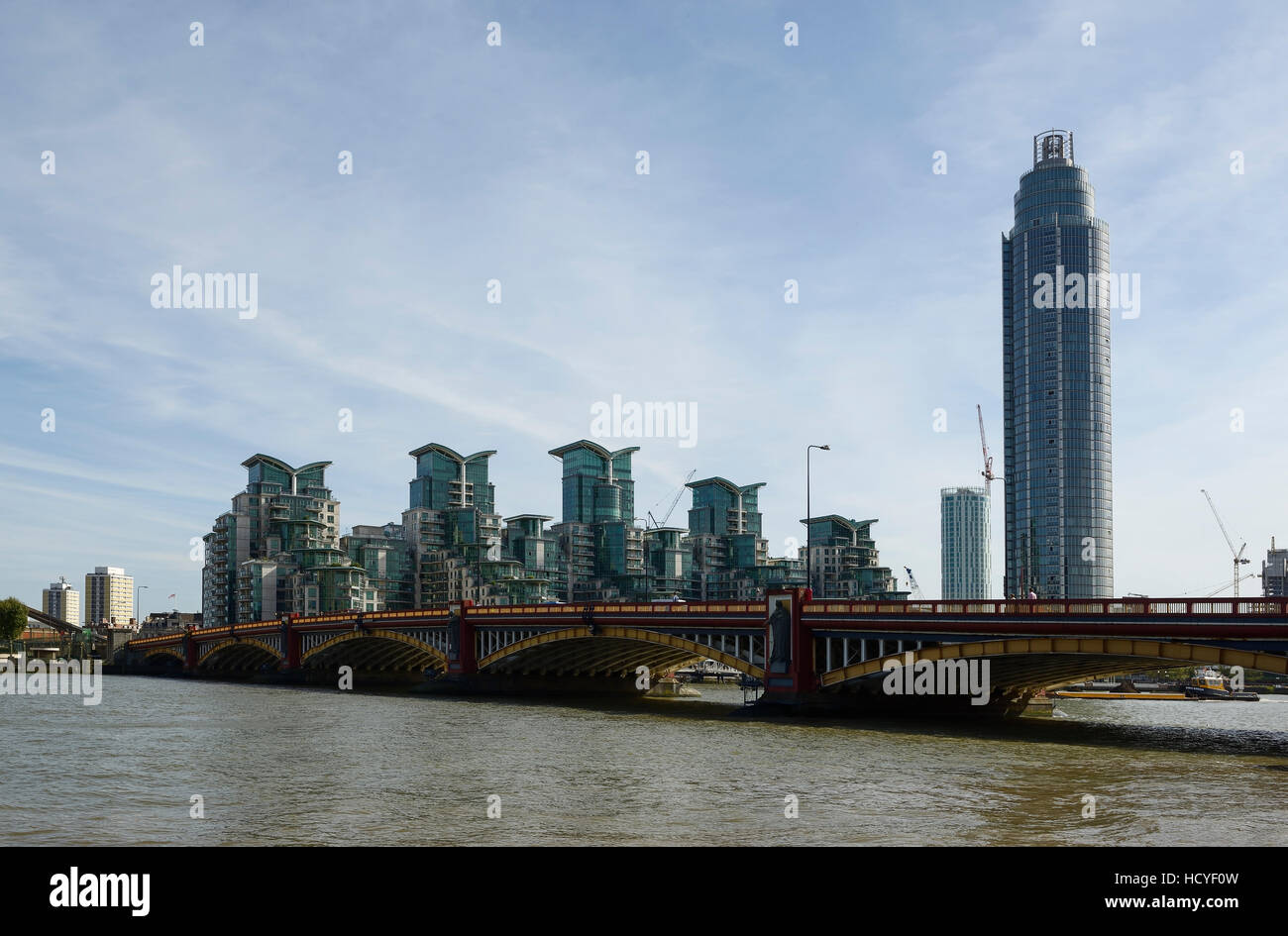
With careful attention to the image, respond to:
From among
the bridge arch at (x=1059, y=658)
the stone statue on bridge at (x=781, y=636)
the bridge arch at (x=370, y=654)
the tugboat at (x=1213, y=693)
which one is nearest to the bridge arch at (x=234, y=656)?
the bridge arch at (x=370, y=654)

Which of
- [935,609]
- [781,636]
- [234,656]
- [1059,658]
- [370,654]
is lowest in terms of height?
[234,656]

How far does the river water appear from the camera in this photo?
3002cm

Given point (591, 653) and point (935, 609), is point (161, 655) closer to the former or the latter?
point (591, 653)

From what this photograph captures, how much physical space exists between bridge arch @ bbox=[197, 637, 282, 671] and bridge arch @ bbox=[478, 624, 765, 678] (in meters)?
61.8

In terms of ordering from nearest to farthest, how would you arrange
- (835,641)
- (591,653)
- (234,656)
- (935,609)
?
(935,609) → (835,641) → (591,653) → (234,656)

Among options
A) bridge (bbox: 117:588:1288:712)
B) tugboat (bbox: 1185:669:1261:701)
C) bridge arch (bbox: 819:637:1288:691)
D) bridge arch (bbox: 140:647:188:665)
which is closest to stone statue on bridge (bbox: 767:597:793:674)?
bridge (bbox: 117:588:1288:712)

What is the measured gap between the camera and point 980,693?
234 feet

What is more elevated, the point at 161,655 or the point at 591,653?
the point at 591,653

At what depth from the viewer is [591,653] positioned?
98.4 metres

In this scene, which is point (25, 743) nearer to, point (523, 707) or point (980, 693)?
point (523, 707)

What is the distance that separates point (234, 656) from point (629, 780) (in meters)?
137

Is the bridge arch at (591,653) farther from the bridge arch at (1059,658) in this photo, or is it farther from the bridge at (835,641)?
the bridge arch at (1059,658)

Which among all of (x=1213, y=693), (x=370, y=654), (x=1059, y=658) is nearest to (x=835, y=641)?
(x=1059, y=658)

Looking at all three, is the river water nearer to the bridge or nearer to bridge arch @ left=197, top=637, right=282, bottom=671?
the bridge
